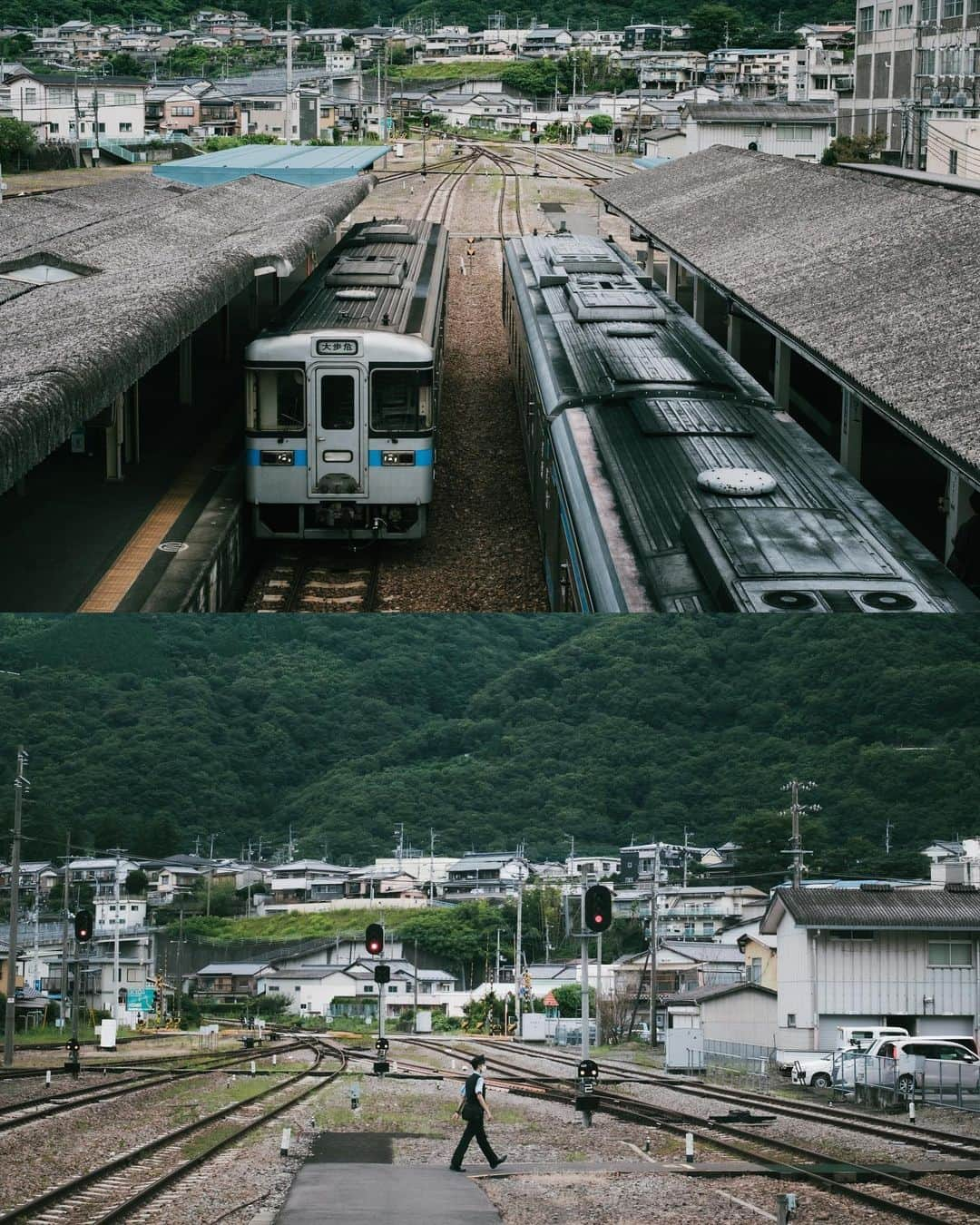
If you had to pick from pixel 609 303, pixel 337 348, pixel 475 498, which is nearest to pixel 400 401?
pixel 337 348

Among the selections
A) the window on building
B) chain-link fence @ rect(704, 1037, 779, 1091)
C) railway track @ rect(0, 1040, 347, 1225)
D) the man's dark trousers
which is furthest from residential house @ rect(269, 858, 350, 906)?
the man's dark trousers

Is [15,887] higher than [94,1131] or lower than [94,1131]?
higher

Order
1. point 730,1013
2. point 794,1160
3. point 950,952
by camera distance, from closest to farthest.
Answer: point 794,1160 → point 950,952 → point 730,1013

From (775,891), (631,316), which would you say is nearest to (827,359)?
(775,891)

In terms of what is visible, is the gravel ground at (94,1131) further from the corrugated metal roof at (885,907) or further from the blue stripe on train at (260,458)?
the blue stripe on train at (260,458)

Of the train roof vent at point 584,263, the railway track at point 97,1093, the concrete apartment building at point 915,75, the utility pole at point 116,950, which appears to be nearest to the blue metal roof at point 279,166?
the train roof vent at point 584,263

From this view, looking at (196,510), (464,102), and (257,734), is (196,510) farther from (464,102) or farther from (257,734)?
(464,102)

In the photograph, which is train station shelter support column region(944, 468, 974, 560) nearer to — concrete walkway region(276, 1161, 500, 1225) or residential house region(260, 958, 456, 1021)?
concrete walkway region(276, 1161, 500, 1225)

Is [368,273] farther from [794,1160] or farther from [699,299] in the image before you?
[794,1160]
